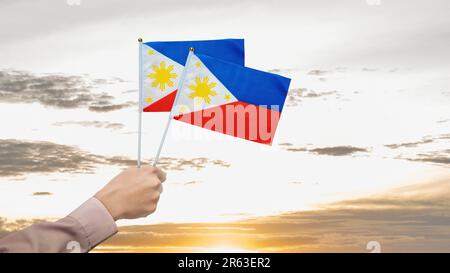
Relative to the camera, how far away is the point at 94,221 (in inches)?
167

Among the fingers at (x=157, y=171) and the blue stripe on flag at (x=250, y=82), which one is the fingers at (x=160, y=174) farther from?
the blue stripe on flag at (x=250, y=82)

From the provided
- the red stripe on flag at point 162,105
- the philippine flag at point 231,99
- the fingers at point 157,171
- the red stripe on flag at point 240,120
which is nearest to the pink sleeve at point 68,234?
the fingers at point 157,171

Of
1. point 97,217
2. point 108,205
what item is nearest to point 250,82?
point 108,205

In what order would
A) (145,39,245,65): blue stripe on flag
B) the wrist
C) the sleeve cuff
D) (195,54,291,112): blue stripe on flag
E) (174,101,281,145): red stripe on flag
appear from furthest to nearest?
1. (145,39,245,65): blue stripe on flag
2. (174,101,281,145): red stripe on flag
3. (195,54,291,112): blue stripe on flag
4. the wrist
5. the sleeve cuff

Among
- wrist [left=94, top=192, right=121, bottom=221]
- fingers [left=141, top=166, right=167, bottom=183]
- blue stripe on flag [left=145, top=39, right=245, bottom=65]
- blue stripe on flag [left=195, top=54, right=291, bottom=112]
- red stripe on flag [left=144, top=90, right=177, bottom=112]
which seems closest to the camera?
wrist [left=94, top=192, right=121, bottom=221]

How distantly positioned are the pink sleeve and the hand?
0.20 meters

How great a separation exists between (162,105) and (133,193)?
235 centimetres

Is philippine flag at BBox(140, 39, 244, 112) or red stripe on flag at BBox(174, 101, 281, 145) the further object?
philippine flag at BBox(140, 39, 244, 112)

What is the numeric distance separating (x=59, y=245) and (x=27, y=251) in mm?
238

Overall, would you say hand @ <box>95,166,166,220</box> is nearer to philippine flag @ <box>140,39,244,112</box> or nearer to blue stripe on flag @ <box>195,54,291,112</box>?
blue stripe on flag @ <box>195,54,291,112</box>

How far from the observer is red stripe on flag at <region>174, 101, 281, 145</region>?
252 inches

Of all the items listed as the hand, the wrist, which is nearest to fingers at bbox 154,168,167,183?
the hand
